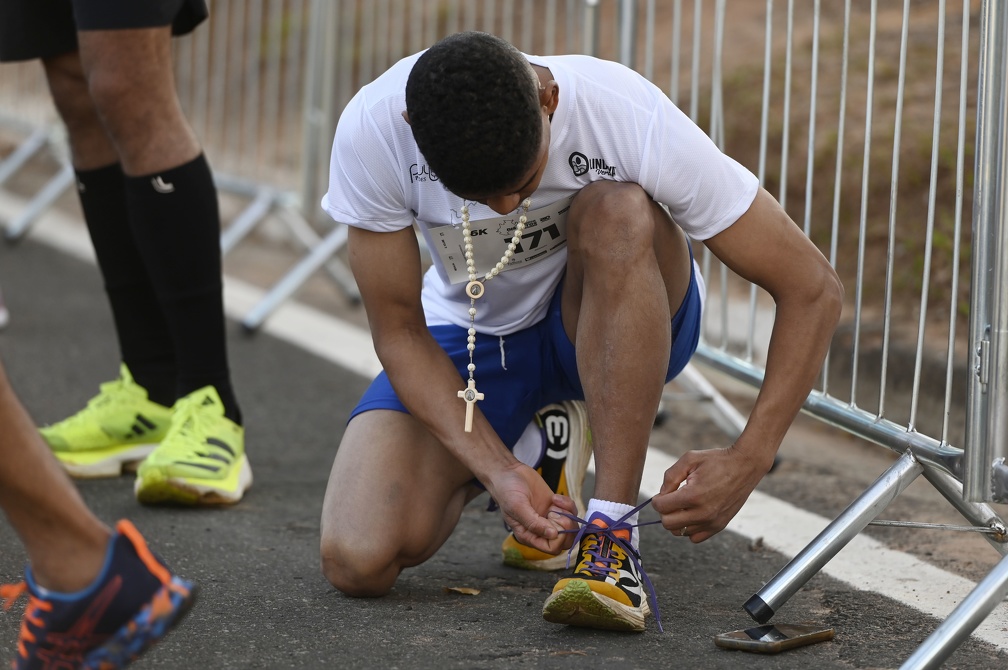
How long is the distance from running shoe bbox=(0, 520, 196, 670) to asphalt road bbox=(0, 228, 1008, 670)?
13.1 inches

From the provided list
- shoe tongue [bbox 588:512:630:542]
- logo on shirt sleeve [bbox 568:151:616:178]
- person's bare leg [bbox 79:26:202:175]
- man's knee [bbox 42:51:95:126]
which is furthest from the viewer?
man's knee [bbox 42:51:95:126]

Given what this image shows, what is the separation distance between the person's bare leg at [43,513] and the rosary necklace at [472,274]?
2.58ft

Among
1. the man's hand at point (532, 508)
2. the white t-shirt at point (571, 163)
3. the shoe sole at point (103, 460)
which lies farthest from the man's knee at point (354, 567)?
the shoe sole at point (103, 460)

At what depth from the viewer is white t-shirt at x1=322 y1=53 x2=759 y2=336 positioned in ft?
7.37

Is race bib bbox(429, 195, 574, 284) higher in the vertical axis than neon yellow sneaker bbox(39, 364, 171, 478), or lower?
higher

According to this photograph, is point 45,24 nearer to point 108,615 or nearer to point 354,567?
point 354,567

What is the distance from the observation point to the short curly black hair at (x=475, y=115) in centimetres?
196

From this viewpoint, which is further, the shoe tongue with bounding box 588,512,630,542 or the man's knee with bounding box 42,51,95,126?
the man's knee with bounding box 42,51,95,126

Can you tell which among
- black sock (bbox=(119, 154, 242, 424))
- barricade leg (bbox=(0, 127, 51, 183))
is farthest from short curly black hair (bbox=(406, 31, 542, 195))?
barricade leg (bbox=(0, 127, 51, 183))

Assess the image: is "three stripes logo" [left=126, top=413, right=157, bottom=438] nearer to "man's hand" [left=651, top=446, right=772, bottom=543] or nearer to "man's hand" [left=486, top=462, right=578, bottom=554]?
"man's hand" [left=486, top=462, right=578, bottom=554]

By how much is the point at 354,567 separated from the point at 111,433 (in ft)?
3.73

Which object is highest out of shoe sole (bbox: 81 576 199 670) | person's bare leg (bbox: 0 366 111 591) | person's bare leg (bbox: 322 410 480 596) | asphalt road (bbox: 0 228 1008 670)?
person's bare leg (bbox: 0 366 111 591)

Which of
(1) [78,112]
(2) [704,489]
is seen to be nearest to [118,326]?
(1) [78,112]

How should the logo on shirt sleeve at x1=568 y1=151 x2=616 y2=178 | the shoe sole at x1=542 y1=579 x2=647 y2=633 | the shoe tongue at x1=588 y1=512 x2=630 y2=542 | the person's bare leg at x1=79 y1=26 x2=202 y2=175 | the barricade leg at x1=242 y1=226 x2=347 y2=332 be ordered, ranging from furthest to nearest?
the barricade leg at x1=242 y1=226 x2=347 y2=332 → the person's bare leg at x1=79 y1=26 x2=202 y2=175 → the logo on shirt sleeve at x1=568 y1=151 x2=616 y2=178 → the shoe tongue at x1=588 y1=512 x2=630 y2=542 → the shoe sole at x1=542 y1=579 x2=647 y2=633
